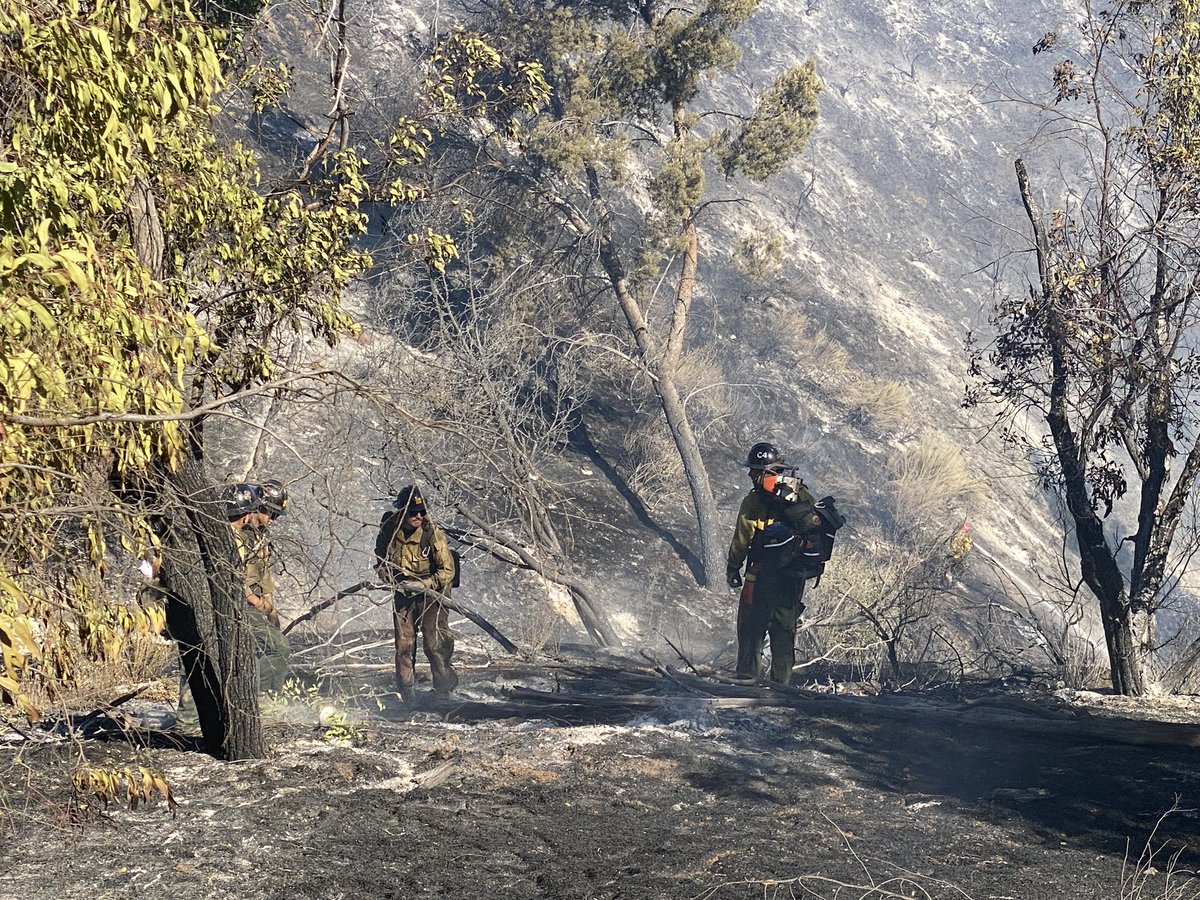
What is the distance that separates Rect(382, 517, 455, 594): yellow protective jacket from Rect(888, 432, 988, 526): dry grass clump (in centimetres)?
1284

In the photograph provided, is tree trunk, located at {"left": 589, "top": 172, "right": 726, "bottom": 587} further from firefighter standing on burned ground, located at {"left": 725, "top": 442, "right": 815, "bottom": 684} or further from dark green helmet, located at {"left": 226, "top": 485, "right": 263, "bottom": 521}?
dark green helmet, located at {"left": 226, "top": 485, "right": 263, "bottom": 521}

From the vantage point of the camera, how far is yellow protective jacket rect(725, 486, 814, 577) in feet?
29.3

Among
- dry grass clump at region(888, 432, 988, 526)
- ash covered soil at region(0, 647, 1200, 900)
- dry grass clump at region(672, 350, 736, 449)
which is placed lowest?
ash covered soil at region(0, 647, 1200, 900)

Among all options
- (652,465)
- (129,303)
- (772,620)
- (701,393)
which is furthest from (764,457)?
(701,393)

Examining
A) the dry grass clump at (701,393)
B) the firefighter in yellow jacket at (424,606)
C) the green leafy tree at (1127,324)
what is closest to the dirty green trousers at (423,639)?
the firefighter in yellow jacket at (424,606)

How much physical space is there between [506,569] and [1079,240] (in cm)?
892

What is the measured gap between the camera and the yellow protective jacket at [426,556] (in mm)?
8906

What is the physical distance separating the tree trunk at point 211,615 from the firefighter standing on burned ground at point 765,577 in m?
4.30

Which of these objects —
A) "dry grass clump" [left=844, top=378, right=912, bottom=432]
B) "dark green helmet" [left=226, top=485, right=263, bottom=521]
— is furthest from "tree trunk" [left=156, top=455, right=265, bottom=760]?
"dry grass clump" [left=844, top=378, right=912, bottom=432]

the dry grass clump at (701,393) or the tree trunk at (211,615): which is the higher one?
the dry grass clump at (701,393)

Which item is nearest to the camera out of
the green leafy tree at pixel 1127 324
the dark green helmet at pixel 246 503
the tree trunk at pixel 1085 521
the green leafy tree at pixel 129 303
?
the green leafy tree at pixel 129 303

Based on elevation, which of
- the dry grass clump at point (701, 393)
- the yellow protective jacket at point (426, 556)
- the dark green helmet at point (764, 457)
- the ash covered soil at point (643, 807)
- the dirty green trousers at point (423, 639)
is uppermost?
the dry grass clump at point (701, 393)

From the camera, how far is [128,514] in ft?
12.6

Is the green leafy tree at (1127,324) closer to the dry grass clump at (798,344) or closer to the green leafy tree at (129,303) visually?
the green leafy tree at (129,303)
